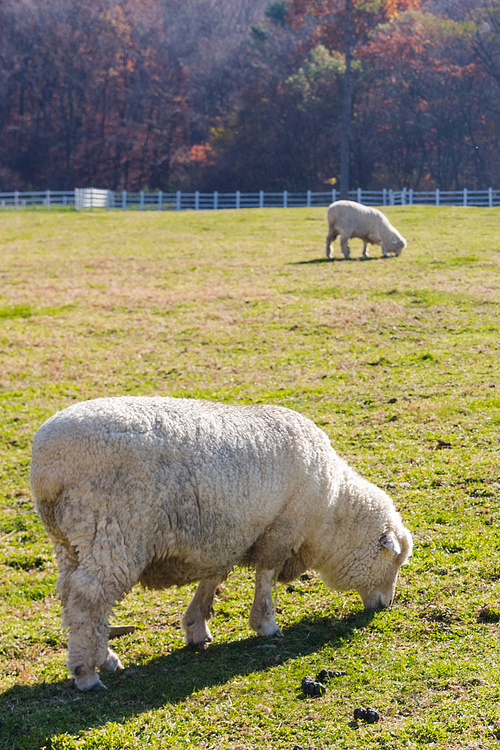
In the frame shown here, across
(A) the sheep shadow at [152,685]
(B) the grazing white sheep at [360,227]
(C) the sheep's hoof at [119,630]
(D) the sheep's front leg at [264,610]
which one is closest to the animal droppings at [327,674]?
(A) the sheep shadow at [152,685]

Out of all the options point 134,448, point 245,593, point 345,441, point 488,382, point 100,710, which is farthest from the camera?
point 488,382

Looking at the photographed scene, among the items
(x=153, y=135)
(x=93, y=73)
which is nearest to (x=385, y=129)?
(x=153, y=135)

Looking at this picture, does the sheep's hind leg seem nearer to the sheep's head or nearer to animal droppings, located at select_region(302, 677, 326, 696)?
animal droppings, located at select_region(302, 677, 326, 696)

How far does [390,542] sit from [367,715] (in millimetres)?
1789

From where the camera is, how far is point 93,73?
55.3 meters

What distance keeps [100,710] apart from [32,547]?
133 inches

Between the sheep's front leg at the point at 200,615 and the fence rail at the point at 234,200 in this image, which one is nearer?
the sheep's front leg at the point at 200,615

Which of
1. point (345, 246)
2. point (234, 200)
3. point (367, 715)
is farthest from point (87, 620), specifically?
point (234, 200)

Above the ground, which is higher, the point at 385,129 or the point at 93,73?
the point at 93,73

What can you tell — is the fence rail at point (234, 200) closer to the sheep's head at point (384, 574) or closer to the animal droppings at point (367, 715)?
the sheep's head at point (384, 574)

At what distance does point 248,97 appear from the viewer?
5109 cm

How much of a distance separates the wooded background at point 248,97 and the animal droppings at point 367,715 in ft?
150

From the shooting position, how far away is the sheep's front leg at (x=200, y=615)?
5926 millimetres

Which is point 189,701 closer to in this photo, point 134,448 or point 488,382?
point 134,448
